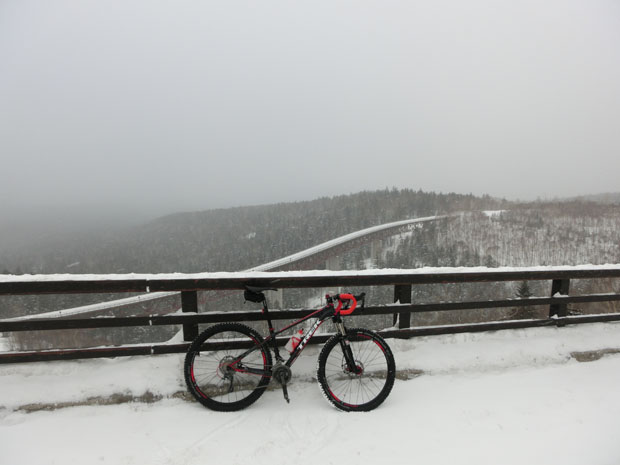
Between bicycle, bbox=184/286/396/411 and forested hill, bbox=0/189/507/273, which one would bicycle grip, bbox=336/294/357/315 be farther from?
forested hill, bbox=0/189/507/273

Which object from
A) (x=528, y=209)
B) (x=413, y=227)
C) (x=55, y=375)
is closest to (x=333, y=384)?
(x=55, y=375)

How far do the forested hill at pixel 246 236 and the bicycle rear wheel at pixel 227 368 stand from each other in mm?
54348

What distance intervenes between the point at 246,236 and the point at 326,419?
8185 cm

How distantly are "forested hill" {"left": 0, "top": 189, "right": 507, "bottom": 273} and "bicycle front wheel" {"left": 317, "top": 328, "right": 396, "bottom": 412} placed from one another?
54598 mm

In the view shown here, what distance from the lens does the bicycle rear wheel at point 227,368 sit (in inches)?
139

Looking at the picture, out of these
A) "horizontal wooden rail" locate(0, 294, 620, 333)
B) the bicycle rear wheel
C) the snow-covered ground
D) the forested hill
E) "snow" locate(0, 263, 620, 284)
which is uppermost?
"snow" locate(0, 263, 620, 284)

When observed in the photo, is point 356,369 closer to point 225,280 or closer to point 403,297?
point 403,297

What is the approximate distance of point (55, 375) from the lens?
3738mm

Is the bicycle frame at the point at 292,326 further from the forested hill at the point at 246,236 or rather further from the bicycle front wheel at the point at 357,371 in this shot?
the forested hill at the point at 246,236

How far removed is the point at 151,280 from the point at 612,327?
23.1ft

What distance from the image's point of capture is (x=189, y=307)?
3.98 meters

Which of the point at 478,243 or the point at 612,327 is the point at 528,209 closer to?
the point at 478,243

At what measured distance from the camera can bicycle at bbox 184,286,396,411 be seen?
139 inches

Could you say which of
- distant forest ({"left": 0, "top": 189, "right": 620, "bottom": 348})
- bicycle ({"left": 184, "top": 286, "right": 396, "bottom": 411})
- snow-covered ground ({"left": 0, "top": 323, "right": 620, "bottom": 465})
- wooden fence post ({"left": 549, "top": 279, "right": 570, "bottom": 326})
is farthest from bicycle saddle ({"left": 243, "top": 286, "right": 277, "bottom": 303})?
distant forest ({"left": 0, "top": 189, "right": 620, "bottom": 348})
